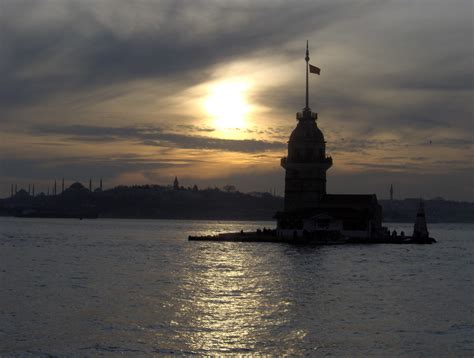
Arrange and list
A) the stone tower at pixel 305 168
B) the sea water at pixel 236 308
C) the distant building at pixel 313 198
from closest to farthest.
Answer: the sea water at pixel 236 308 < the distant building at pixel 313 198 < the stone tower at pixel 305 168

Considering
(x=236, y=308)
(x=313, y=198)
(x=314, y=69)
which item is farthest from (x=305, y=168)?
(x=236, y=308)

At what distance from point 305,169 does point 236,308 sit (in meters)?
72.0

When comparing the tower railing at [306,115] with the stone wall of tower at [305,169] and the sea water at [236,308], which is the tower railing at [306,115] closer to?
the stone wall of tower at [305,169]

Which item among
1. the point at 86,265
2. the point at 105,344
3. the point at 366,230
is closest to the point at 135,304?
the point at 105,344

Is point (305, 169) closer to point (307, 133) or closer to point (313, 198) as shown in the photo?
point (313, 198)

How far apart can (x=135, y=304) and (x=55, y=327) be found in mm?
7983

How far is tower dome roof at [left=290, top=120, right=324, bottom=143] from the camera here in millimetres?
114312

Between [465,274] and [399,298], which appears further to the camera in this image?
[465,274]

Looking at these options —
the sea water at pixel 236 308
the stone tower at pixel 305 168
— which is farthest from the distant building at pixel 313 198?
the sea water at pixel 236 308

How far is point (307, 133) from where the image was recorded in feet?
375

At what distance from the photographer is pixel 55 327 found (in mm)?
36812

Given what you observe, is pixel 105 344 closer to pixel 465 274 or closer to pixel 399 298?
pixel 399 298

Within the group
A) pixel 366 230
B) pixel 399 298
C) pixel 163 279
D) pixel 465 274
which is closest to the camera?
pixel 399 298

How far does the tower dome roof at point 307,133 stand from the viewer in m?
114
